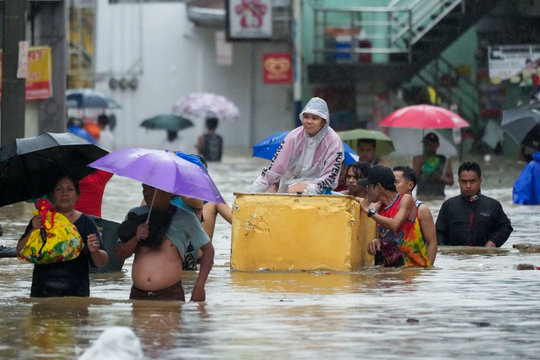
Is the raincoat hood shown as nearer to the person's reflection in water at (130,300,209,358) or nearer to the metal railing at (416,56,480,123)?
the person's reflection in water at (130,300,209,358)

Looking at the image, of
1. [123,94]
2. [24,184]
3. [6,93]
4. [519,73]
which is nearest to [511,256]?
[24,184]

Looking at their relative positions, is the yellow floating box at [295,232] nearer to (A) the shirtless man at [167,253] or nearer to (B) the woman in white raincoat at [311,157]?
(B) the woman in white raincoat at [311,157]

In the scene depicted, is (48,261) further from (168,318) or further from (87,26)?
(87,26)

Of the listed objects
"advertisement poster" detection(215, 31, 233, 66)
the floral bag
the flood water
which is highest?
"advertisement poster" detection(215, 31, 233, 66)

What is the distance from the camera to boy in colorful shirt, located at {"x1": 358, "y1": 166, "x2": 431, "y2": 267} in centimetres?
1121

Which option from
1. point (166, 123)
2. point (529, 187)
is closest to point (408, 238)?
point (529, 187)

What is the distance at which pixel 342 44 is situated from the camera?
40688mm

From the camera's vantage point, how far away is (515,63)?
115 ft

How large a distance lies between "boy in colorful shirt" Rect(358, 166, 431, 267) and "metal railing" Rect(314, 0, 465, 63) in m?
25.4

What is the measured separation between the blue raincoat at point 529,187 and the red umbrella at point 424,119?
6.24ft

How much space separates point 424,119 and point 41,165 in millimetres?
11563

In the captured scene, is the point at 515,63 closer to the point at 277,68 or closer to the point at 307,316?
the point at 277,68

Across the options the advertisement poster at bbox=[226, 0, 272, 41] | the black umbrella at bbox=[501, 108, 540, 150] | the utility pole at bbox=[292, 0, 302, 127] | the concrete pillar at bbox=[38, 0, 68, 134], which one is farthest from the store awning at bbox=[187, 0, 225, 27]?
the black umbrella at bbox=[501, 108, 540, 150]

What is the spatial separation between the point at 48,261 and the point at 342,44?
32403 millimetres
